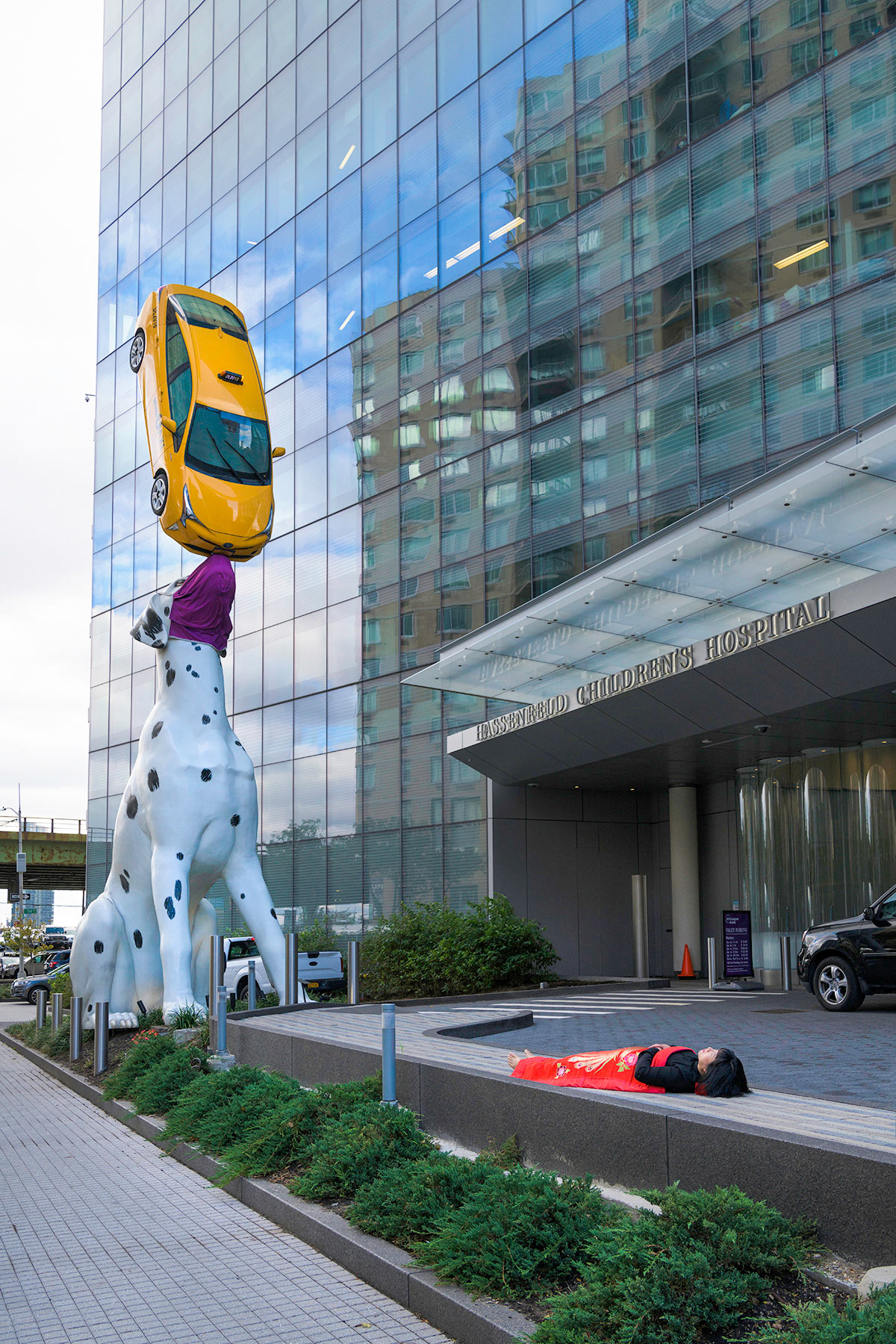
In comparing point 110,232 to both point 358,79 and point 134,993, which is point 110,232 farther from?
point 134,993

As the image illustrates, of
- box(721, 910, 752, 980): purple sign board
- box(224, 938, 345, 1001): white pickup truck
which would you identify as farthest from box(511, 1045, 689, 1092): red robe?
box(224, 938, 345, 1001): white pickup truck

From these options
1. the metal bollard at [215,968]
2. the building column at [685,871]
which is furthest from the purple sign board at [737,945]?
the metal bollard at [215,968]

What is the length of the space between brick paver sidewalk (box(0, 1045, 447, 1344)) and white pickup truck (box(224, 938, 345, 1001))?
15.0 meters

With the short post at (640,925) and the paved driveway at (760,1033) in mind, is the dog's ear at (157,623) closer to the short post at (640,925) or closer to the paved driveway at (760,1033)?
the paved driveway at (760,1033)

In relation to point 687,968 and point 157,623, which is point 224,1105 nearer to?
point 157,623

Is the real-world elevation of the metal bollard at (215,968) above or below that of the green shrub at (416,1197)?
above

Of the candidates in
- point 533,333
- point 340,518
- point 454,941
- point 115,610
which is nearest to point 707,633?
point 454,941

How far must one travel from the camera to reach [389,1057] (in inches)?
343

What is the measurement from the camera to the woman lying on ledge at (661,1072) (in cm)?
757

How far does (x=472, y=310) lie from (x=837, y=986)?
18162 mm

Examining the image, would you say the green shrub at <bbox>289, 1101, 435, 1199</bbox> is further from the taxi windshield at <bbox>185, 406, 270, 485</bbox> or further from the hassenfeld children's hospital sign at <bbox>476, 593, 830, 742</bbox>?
the hassenfeld children's hospital sign at <bbox>476, 593, 830, 742</bbox>

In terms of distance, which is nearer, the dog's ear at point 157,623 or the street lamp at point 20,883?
the dog's ear at point 157,623

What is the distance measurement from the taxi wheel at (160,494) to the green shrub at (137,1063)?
6.21 meters

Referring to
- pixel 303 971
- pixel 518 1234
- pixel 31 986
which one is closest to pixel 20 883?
pixel 31 986
